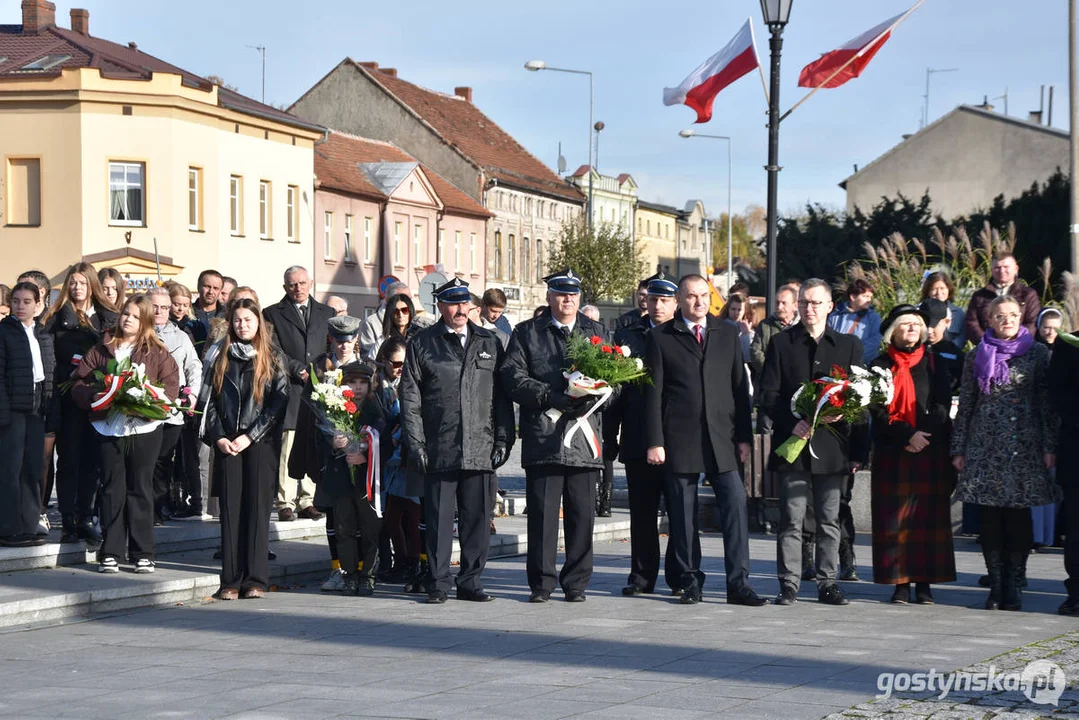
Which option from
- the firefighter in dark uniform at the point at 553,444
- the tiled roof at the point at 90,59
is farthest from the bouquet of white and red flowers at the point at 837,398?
the tiled roof at the point at 90,59

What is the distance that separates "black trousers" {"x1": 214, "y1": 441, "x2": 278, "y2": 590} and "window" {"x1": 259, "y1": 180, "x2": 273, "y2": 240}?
38343mm

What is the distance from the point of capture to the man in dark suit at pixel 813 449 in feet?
33.2

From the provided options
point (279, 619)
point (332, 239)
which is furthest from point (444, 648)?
point (332, 239)

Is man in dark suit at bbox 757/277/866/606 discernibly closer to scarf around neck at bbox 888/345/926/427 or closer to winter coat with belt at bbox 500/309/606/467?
scarf around neck at bbox 888/345/926/427

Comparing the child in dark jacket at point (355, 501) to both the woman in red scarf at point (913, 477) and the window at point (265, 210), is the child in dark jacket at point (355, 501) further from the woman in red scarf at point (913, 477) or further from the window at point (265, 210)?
the window at point (265, 210)

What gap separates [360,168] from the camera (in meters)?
61.2

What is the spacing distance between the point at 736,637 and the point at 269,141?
41.5 m

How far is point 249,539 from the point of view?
34.9 feet

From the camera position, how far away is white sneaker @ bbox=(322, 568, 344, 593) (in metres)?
10.9

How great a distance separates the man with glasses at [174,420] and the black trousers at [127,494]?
0.32 metres

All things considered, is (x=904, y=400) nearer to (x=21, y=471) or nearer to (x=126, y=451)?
(x=126, y=451)

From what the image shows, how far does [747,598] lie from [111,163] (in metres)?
35.0

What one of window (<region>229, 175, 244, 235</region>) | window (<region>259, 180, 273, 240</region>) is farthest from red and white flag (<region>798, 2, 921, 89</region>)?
window (<region>259, 180, 273, 240</region>)

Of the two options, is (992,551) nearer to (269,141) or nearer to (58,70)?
(58,70)
